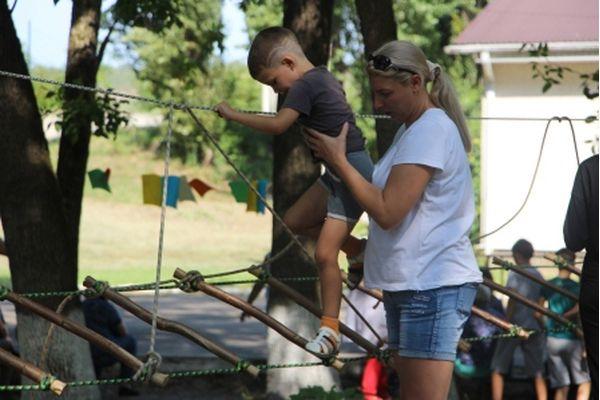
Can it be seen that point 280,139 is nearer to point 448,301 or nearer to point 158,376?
point 158,376

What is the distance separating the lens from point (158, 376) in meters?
5.47

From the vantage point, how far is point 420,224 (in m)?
4.40

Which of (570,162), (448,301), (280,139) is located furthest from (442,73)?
(570,162)

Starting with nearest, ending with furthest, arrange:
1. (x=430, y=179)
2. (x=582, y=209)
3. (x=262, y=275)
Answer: (x=430, y=179), (x=582, y=209), (x=262, y=275)

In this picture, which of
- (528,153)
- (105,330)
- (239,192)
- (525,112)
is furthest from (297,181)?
(528,153)

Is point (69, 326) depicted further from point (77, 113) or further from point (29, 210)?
point (77, 113)

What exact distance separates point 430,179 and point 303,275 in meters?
6.41

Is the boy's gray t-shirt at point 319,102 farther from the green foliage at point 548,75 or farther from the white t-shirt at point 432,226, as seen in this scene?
the green foliage at point 548,75

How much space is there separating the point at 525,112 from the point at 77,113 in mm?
12648

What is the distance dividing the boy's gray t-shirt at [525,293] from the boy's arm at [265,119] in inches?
219

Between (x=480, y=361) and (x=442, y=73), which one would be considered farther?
(x=480, y=361)

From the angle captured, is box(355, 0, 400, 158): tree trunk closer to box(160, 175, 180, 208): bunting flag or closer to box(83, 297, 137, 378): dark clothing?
box(83, 297, 137, 378): dark clothing

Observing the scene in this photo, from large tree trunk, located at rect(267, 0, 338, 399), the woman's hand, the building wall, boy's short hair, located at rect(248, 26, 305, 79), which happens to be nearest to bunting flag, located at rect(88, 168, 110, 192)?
large tree trunk, located at rect(267, 0, 338, 399)

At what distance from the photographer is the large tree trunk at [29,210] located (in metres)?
9.16
